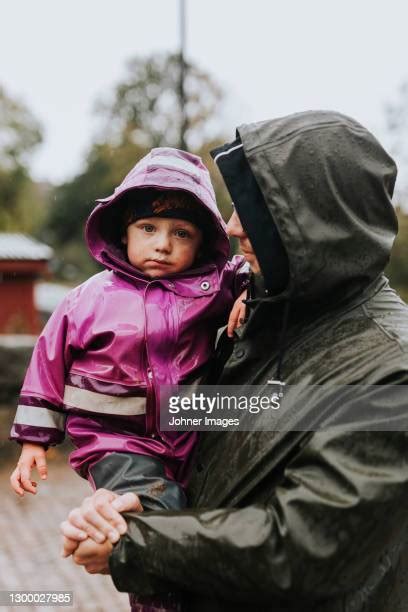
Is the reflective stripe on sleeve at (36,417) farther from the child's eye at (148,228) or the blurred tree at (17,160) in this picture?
the blurred tree at (17,160)

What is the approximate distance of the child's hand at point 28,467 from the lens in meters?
1.94

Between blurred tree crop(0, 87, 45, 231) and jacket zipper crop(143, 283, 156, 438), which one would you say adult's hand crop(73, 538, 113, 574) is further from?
blurred tree crop(0, 87, 45, 231)

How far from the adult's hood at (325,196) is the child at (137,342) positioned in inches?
15.6

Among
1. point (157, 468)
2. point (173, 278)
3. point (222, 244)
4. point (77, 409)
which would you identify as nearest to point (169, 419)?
point (157, 468)

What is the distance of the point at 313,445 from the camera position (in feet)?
4.44

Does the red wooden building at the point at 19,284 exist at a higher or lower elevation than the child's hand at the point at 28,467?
lower

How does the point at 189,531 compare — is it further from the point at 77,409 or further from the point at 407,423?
the point at 77,409

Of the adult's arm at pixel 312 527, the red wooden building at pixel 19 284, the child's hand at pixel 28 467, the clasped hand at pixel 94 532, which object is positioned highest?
the adult's arm at pixel 312 527

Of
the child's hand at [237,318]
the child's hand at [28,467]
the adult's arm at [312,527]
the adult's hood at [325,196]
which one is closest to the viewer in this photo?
the adult's arm at [312,527]

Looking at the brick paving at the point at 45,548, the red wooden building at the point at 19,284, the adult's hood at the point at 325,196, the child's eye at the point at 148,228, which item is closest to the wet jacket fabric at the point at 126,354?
the child's eye at the point at 148,228

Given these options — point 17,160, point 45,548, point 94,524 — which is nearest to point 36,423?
point 94,524

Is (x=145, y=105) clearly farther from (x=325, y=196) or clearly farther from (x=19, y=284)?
(x=325, y=196)

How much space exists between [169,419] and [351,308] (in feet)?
1.95

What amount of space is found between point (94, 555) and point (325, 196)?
0.88 metres
